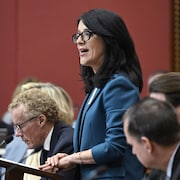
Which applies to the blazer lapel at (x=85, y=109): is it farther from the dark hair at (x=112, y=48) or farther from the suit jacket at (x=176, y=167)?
the suit jacket at (x=176, y=167)

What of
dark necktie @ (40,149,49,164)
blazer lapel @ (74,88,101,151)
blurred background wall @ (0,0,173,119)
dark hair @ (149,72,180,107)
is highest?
dark hair @ (149,72,180,107)

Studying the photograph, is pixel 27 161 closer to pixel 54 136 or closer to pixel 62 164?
pixel 54 136

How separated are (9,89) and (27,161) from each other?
3565 millimetres

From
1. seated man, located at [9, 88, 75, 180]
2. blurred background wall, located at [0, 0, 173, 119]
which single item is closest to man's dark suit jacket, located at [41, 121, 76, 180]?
seated man, located at [9, 88, 75, 180]

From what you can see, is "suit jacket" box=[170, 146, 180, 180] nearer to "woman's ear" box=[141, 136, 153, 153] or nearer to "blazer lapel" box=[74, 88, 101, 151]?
"woman's ear" box=[141, 136, 153, 153]

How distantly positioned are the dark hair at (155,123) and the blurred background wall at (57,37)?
4747mm

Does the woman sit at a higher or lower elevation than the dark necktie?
higher

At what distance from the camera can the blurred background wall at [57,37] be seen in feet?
22.5

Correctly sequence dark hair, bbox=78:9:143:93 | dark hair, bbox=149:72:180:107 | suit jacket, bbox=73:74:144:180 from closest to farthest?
dark hair, bbox=149:72:180:107
suit jacket, bbox=73:74:144:180
dark hair, bbox=78:9:143:93

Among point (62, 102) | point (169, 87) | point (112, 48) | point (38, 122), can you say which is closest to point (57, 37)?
point (62, 102)

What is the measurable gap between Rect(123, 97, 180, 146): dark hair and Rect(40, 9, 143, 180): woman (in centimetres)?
52

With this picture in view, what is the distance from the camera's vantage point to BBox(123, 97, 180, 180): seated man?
2.03 m

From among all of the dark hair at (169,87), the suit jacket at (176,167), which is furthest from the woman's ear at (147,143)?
the dark hair at (169,87)

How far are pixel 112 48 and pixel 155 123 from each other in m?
0.78
